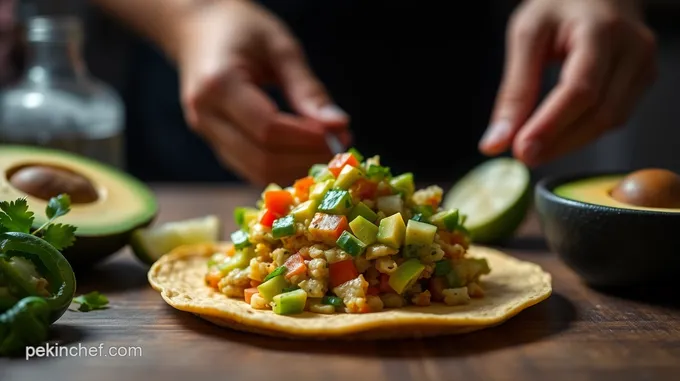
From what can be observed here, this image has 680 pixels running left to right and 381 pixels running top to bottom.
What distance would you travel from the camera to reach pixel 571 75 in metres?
2.98

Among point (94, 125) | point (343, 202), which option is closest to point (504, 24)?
point (94, 125)

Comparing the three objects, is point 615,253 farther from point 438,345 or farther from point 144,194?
point 144,194

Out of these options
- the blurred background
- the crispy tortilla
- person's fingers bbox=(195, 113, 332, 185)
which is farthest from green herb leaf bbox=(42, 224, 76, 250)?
the blurred background

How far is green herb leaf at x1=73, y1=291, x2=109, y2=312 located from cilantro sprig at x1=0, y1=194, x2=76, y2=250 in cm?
16

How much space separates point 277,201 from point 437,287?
1.56 ft

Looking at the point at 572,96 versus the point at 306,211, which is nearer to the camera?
the point at 306,211

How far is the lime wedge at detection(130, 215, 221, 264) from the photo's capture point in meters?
2.61

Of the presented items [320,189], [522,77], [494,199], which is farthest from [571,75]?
[320,189]

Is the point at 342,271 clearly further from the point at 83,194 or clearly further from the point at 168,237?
the point at 83,194

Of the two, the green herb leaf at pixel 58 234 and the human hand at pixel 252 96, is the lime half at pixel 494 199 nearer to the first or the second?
the human hand at pixel 252 96

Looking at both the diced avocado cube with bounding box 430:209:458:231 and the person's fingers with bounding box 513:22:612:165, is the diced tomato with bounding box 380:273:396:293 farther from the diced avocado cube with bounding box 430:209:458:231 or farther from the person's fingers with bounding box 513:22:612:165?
the person's fingers with bounding box 513:22:612:165

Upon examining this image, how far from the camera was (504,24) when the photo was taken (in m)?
5.20

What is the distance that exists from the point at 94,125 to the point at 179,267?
1.34 metres

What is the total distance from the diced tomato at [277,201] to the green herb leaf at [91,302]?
1.62 feet
